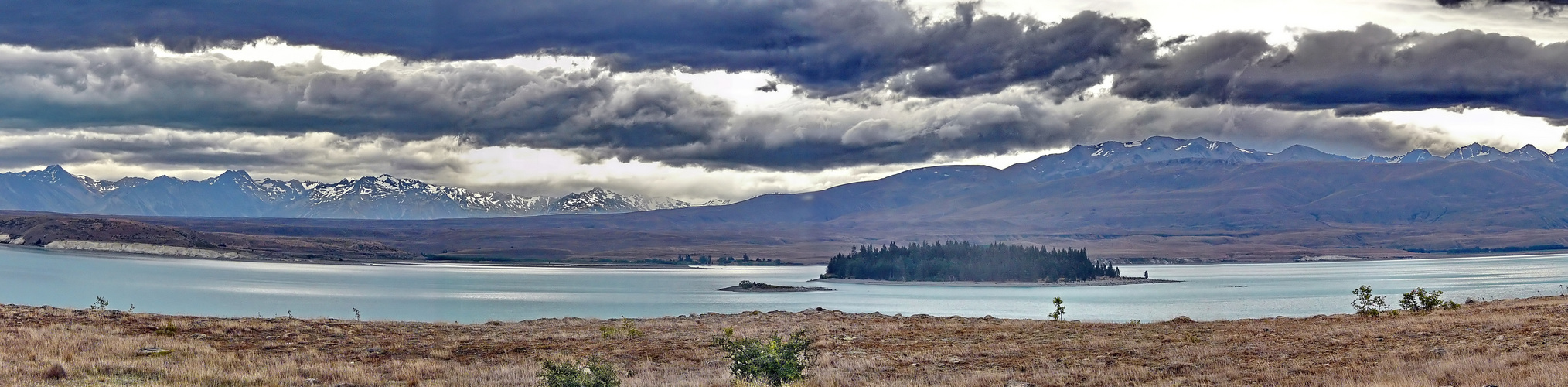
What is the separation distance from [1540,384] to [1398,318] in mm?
18363

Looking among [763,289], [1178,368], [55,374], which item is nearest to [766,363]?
[1178,368]

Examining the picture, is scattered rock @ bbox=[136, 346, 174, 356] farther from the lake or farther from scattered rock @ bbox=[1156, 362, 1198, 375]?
the lake

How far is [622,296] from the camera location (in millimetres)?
143375

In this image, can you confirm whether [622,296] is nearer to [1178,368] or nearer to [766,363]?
[766,363]

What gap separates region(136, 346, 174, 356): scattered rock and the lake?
56.5 metres

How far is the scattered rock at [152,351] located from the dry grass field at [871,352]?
6.1 inches

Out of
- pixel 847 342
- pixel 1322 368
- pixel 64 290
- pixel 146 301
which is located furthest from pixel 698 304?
pixel 1322 368

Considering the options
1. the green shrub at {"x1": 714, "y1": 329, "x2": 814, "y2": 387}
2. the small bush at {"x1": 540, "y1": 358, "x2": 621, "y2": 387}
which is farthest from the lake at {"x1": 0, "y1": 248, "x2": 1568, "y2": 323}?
the small bush at {"x1": 540, "y1": 358, "x2": 621, "y2": 387}

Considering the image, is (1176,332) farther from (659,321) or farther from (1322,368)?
(659,321)

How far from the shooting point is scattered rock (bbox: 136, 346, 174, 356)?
2327 cm

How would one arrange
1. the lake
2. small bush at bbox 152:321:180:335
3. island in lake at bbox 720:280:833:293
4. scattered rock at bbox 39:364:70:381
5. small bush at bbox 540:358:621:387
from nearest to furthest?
small bush at bbox 540:358:621:387 → scattered rock at bbox 39:364:70:381 → small bush at bbox 152:321:180:335 → the lake → island in lake at bbox 720:280:833:293

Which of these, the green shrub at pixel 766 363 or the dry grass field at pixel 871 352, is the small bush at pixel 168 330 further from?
the green shrub at pixel 766 363

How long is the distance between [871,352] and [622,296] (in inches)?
4689

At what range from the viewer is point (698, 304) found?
120625 millimetres
